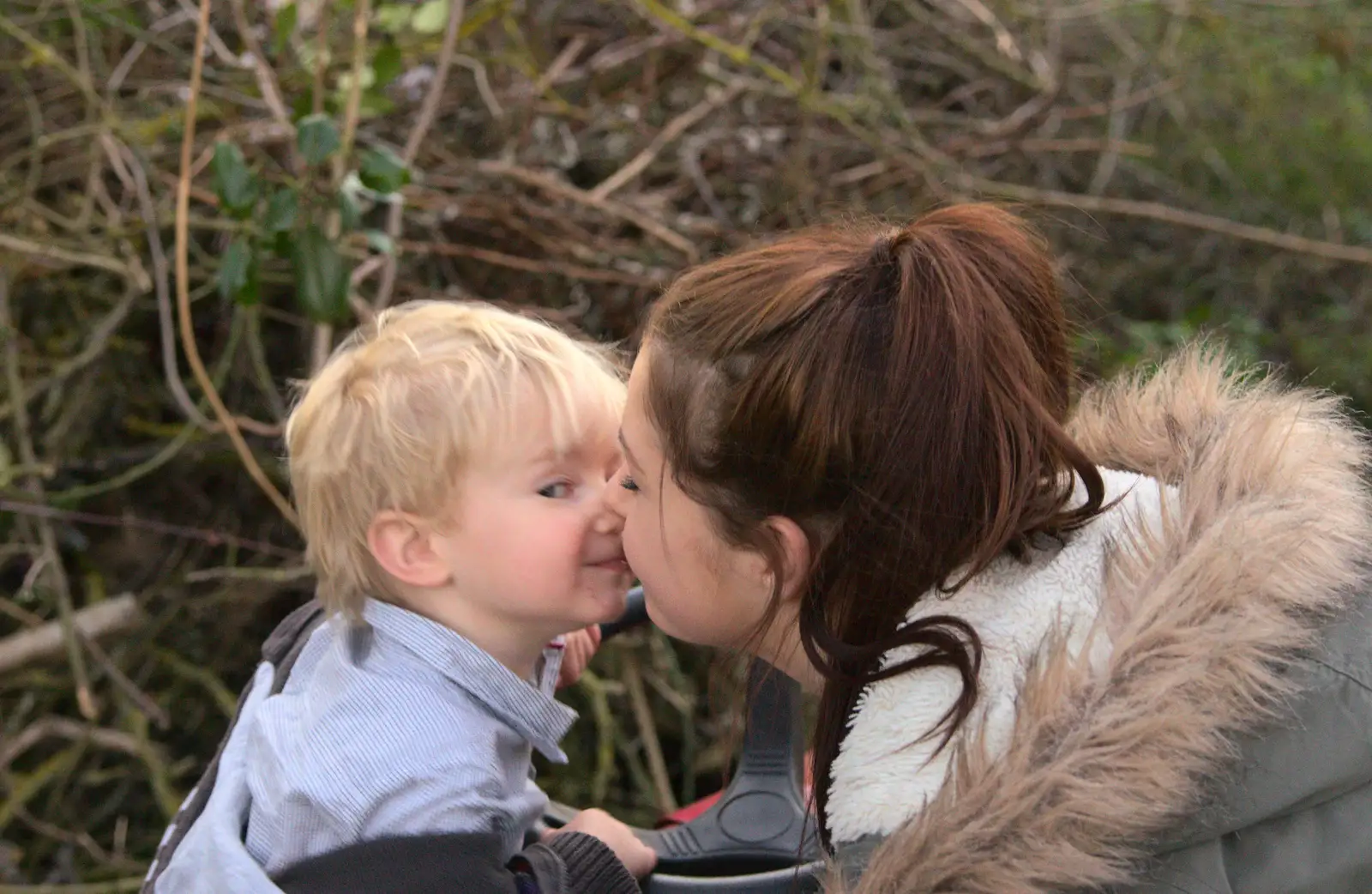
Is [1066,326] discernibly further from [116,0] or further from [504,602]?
[116,0]

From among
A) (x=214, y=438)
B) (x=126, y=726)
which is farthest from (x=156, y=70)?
(x=126, y=726)

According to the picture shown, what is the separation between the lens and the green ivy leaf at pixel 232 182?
6.63ft

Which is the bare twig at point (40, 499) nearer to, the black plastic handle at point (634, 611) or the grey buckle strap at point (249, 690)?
the grey buckle strap at point (249, 690)

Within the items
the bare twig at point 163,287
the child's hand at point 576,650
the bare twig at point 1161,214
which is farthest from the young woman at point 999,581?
the bare twig at point 1161,214

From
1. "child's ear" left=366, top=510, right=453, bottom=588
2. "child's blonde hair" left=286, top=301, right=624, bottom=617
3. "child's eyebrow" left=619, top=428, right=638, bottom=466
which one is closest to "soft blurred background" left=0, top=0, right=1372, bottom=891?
"child's blonde hair" left=286, top=301, right=624, bottom=617

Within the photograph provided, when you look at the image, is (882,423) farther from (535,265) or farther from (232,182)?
(535,265)

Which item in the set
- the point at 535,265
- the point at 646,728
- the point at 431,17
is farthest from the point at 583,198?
the point at 646,728

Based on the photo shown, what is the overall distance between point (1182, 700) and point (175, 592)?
Answer: 7.22ft

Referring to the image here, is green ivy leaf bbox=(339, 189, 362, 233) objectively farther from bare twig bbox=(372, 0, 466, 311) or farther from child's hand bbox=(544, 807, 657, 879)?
child's hand bbox=(544, 807, 657, 879)

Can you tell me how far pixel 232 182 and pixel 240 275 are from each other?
0.15m

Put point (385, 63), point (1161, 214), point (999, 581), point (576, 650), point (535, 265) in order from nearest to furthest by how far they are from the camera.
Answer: point (999, 581) < point (576, 650) < point (385, 63) < point (535, 265) < point (1161, 214)

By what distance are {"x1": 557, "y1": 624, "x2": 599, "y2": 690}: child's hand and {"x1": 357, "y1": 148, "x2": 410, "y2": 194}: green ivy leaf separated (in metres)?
0.80

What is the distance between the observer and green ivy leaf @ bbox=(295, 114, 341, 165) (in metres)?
2.01

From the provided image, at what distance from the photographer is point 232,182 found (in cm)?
203
